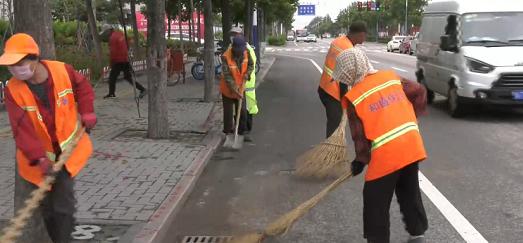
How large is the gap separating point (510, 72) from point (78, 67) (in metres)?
11.1

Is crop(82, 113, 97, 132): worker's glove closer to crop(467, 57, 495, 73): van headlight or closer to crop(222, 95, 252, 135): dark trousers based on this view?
crop(222, 95, 252, 135): dark trousers

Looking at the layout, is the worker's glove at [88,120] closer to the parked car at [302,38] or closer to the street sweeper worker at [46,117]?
the street sweeper worker at [46,117]

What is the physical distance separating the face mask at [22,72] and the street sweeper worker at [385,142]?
80.7 inches

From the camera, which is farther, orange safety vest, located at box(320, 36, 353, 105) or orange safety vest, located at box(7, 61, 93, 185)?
orange safety vest, located at box(320, 36, 353, 105)

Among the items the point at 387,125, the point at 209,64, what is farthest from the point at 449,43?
the point at 387,125

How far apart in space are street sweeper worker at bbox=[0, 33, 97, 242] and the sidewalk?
815 millimetres

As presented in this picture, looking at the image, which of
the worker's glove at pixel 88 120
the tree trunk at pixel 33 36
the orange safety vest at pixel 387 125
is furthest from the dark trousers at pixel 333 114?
the worker's glove at pixel 88 120

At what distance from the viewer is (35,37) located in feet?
14.8

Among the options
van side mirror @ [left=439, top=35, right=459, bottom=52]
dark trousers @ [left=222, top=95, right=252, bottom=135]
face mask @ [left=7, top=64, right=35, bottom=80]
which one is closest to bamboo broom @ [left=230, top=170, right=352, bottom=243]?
face mask @ [left=7, top=64, right=35, bottom=80]

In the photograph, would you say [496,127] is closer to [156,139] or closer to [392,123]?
[156,139]

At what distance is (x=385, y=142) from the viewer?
13.7ft

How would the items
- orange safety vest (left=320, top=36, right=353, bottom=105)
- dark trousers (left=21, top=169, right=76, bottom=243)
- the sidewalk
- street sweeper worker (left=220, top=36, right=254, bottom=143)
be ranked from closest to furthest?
dark trousers (left=21, top=169, right=76, bottom=243)
the sidewalk
orange safety vest (left=320, top=36, right=353, bottom=105)
street sweeper worker (left=220, top=36, right=254, bottom=143)

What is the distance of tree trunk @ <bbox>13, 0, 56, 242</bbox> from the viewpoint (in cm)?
434

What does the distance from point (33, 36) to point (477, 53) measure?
872 centimetres
